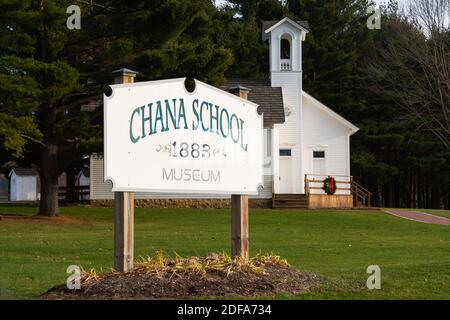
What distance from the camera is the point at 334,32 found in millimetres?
53094

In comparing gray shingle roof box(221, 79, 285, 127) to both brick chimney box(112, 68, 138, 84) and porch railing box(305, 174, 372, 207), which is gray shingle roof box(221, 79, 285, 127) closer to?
porch railing box(305, 174, 372, 207)

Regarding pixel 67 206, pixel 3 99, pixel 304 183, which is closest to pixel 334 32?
pixel 304 183

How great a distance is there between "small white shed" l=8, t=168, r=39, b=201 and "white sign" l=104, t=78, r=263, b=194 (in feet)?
164

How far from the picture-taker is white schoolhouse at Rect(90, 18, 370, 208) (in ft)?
118

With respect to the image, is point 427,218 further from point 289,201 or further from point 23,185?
point 23,185

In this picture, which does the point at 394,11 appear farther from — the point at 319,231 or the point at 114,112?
the point at 114,112

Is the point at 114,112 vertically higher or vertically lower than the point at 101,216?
higher

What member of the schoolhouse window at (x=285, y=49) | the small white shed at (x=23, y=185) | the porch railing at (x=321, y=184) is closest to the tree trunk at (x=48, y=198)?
the porch railing at (x=321, y=184)

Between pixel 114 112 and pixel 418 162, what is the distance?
43.7 meters

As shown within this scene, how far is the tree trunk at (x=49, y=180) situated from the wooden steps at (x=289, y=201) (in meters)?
10.9

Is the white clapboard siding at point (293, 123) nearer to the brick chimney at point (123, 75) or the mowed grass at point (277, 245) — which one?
the mowed grass at point (277, 245)

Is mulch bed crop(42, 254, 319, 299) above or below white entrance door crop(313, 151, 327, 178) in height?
below

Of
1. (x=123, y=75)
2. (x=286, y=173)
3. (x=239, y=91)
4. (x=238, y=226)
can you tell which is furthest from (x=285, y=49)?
(x=123, y=75)

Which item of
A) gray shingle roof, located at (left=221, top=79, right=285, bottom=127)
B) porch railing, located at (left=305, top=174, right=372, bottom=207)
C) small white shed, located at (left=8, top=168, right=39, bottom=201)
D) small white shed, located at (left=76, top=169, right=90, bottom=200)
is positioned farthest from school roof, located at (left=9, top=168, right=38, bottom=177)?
porch railing, located at (left=305, top=174, right=372, bottom=207)
